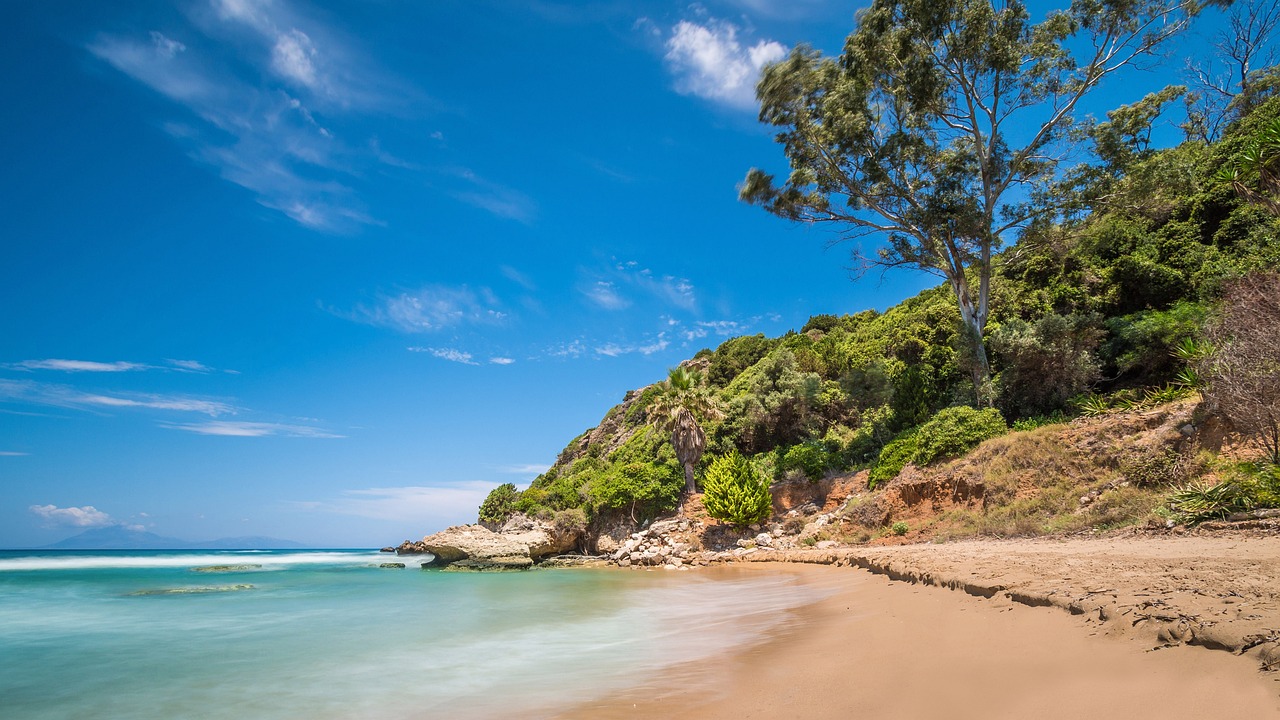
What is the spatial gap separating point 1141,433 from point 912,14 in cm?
1565

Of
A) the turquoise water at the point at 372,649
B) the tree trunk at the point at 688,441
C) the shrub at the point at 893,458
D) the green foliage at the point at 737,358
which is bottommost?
the turquoise water at the point at 372,649

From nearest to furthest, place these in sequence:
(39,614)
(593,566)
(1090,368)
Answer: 1. (39,614)
2. (1090,368)
3. (593,566)

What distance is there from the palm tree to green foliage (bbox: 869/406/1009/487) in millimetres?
10420

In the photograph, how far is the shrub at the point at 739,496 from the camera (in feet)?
76.4

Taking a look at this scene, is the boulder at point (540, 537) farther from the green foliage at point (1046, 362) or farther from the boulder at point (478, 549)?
the green foliage at point (1046, 362)

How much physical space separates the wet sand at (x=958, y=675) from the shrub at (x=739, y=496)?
56.0ft

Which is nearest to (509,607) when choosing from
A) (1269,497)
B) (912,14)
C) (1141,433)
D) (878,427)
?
(1269,497)

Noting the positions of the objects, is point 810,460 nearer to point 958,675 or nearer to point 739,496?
point 739,496

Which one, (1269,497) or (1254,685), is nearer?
(1254,685)

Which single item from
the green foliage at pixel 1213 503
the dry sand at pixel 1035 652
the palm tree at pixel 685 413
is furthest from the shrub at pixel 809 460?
the dry sand at pixel 1035 652

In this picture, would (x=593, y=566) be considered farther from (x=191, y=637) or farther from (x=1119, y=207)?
(x=1119, y=207)

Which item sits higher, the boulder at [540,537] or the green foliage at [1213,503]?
the green foliage at [1213,503]

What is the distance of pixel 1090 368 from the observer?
1708 centimetres

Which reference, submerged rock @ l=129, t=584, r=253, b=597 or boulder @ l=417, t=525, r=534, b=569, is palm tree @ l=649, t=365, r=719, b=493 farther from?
submerged rock @ l=129, t=584, r=253, b=597
